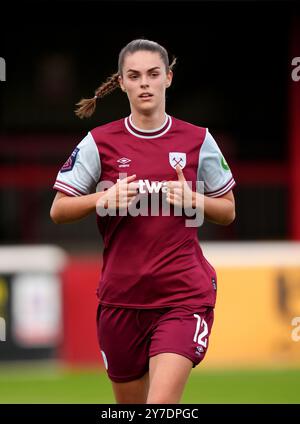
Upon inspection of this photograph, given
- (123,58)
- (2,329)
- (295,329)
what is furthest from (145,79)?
(295,329)

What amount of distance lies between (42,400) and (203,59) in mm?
13988

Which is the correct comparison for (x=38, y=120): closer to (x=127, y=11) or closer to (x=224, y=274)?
(x=127, y=11)

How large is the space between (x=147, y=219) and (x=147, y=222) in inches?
0.6

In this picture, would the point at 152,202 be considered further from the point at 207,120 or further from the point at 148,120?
the point at 207,120

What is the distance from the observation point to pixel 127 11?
64.2 feet

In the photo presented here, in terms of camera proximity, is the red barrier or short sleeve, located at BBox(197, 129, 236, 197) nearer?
short sleeve, located at BBox(197, 129, 236, 197)

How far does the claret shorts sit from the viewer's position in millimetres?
5176

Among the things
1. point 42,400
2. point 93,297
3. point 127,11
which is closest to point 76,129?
point 127,11

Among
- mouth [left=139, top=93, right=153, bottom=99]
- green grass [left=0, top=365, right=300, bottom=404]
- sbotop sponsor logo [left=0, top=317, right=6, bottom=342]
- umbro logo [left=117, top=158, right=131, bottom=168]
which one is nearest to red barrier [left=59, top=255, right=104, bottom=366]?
green grass [left=0, top=365, right=300, bottom=404]

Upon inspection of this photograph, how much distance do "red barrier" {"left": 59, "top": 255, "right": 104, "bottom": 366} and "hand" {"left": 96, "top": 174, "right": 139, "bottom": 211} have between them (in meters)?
6.72

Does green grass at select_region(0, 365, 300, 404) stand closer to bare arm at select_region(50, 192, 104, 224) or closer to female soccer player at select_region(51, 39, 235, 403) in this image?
female soccer player at select_region(51, 39, 235, 403)

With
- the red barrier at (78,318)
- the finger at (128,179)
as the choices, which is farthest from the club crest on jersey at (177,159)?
the red barrier at (78,318)

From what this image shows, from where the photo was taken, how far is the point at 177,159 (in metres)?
5.30

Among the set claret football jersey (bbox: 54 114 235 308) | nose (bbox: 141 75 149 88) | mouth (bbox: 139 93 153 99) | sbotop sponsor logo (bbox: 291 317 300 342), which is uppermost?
nose (bbox: 141 75 149 88)
